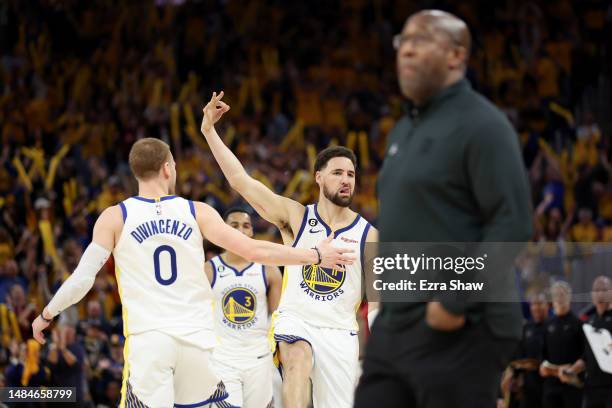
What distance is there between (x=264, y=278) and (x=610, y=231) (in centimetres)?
912

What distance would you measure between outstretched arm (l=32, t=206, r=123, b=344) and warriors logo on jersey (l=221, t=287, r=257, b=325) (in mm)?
3247

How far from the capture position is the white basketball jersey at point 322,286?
8438 millimetres

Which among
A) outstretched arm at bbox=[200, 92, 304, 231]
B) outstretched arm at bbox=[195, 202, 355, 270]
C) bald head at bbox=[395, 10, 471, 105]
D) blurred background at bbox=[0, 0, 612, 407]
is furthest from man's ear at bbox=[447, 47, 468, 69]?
blurred background at bbox=[0, 0, 612, 407]

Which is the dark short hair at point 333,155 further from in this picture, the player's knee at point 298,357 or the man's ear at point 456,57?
the man's ear at point 456,57

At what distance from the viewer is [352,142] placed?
70.9ft

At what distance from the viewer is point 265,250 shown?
6730 mm

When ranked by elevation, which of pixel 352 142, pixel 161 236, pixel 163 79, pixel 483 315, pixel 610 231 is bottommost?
pixel 483 315

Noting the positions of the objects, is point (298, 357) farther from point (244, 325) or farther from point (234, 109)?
point (234, 109)

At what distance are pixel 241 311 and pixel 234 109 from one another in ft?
48.3

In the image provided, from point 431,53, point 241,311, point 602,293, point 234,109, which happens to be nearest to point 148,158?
point 431,53

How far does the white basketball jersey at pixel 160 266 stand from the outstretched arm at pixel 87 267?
0.07m

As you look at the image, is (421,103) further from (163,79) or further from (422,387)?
(163,79)

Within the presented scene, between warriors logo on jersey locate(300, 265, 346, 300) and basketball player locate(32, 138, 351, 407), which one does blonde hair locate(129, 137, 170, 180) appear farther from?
warriors logo on jersey locate(300, 265, 346, 300)

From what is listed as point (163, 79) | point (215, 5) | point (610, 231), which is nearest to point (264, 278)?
point (610, 231)
